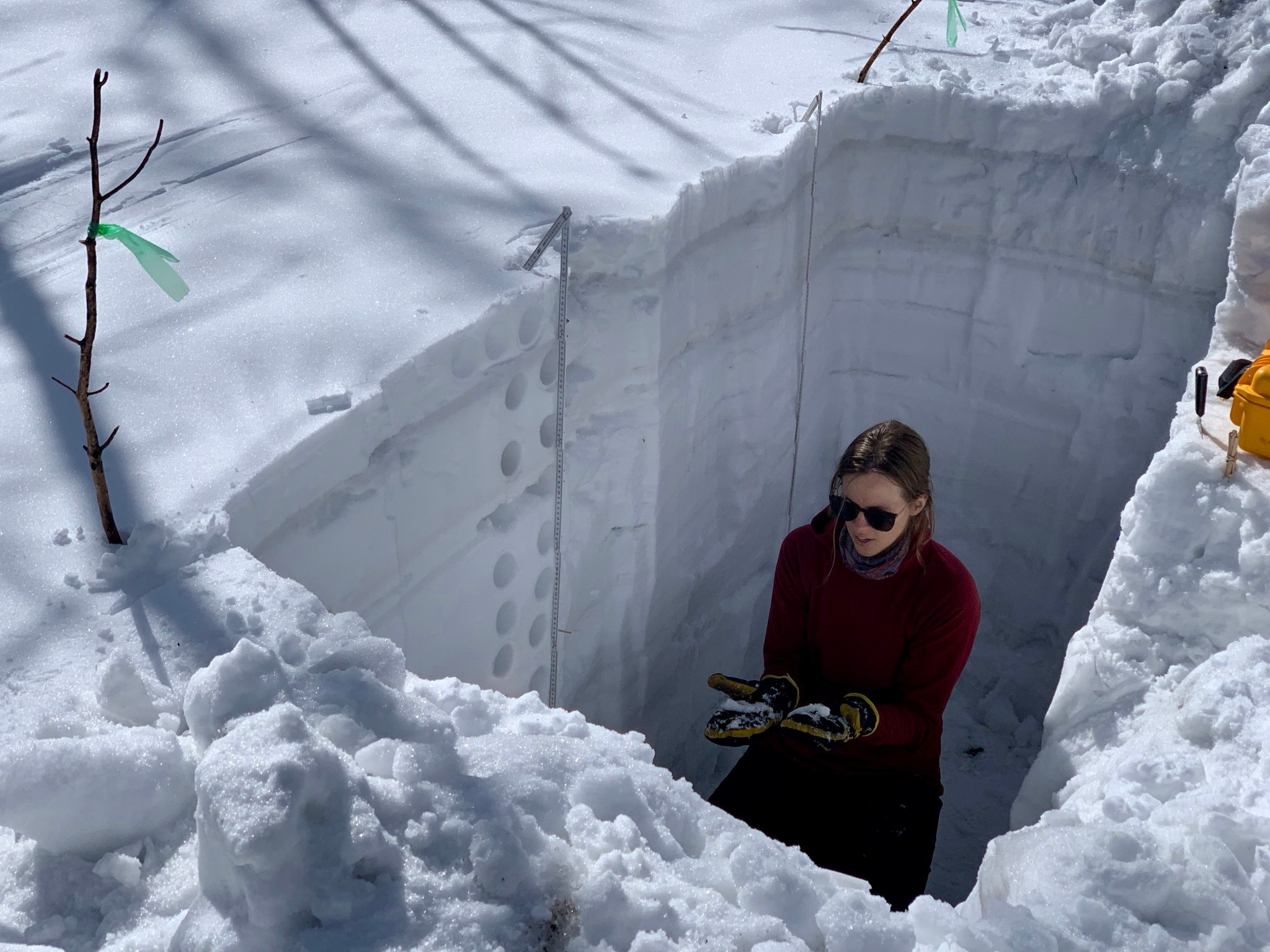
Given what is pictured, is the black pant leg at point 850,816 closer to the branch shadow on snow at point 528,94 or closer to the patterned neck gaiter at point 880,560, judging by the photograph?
the patterned neck gaiter at point 880,560

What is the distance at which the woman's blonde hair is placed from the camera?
2.56m

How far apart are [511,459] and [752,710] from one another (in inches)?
34.0

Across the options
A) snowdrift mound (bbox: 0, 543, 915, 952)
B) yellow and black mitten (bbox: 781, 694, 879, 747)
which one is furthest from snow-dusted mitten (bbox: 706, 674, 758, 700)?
snowdrift mound (bbox: 0, 543, 915, 952)

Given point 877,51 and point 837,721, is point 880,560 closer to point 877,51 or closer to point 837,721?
point 837,721

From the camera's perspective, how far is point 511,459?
283 centimetres

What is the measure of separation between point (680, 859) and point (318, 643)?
65 centimetres

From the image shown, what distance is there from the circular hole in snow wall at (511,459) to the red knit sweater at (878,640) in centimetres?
71

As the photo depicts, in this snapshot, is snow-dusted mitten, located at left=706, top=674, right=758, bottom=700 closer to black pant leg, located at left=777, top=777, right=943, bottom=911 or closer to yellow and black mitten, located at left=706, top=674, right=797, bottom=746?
yellow and black mitten, located at left=706, top=674, right=797, bottom=746

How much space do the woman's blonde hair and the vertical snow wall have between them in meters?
0.77

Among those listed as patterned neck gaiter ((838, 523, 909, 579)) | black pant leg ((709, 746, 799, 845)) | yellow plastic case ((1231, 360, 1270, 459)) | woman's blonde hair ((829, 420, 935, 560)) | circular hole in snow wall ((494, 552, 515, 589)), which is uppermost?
yellow plastic case ((1231, 360, 1270, 459))

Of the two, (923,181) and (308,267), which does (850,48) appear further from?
(308,267)

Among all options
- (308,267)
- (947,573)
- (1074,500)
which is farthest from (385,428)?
(1074,500)

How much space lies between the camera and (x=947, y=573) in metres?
2.72

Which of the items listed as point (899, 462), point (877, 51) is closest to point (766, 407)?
point (877, 51)
